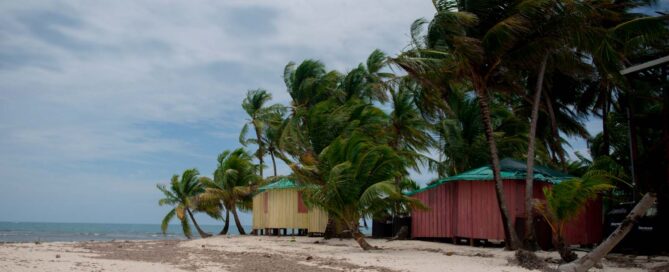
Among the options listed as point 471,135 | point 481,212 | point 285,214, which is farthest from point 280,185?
point 481,212

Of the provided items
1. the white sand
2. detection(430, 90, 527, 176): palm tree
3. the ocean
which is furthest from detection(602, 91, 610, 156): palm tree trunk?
the ocean

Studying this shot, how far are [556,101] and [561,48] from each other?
8415 mm

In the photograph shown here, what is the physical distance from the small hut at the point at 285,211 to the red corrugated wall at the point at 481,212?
6655 millimetres

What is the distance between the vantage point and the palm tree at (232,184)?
2589 cm

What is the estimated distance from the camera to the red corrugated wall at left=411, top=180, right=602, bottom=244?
16328mm

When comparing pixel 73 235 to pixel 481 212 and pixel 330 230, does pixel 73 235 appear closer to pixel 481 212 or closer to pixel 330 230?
pixel 330 230

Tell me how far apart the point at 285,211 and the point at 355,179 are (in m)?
9.31

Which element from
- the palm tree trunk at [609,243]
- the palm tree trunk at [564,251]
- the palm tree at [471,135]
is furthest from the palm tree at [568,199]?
the palm tree at [471,135]

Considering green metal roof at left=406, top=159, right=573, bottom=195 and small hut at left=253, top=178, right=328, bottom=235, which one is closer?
green metal roof at left=406, top=159, right=573, bottom=195

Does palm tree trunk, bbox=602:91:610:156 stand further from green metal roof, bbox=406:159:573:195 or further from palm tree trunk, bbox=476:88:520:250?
palm tree trunk, bbox=476:88:520:250

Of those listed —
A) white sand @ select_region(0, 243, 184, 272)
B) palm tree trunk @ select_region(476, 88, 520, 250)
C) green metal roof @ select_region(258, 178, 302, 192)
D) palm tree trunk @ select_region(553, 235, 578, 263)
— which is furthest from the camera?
green metal roof @ select_region(258, 178, 302, 192)

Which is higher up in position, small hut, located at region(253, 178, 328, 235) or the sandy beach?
small hut, located at region(253, 178, 328, 235)

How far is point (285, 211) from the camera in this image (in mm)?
24719

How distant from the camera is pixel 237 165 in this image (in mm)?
26266
